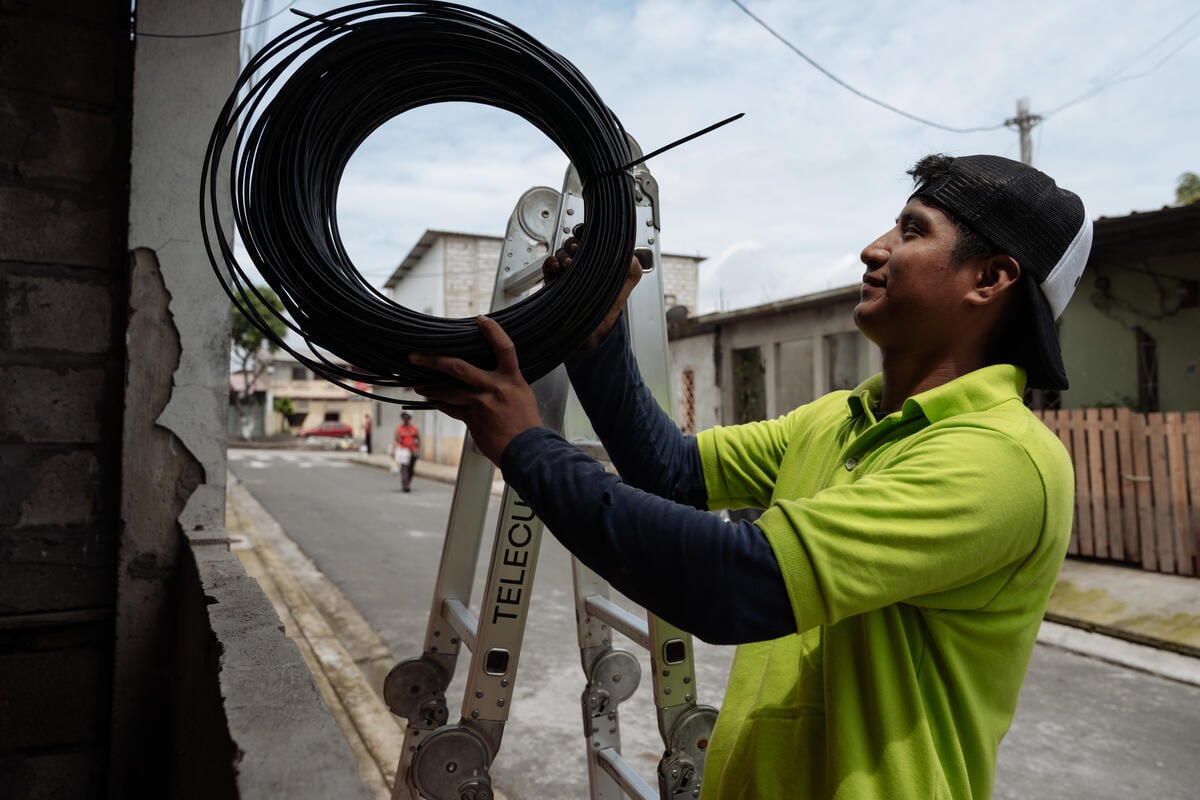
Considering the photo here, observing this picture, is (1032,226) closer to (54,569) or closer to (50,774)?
(54,569)

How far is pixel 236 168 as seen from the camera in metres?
1.45

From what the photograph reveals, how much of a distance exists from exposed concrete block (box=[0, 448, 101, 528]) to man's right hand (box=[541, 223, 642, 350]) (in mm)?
1939

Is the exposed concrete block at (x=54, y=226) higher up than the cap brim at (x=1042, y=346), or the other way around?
the exposed concrete block at (x=54, y=226)

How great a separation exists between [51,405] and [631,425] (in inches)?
79.1

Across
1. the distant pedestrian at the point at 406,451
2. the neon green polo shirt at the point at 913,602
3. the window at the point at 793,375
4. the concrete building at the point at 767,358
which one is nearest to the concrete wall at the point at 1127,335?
the concrete building at the point at 767,358

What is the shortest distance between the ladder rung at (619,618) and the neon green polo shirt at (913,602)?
64 cm

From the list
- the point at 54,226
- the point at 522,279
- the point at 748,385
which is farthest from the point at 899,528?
the point at 748,385

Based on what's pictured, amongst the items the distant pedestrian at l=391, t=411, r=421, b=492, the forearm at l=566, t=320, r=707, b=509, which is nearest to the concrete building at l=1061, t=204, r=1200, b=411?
the forearm at l=566, t=320, r=707, b=509


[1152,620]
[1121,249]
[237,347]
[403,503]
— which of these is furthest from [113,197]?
[237,347]

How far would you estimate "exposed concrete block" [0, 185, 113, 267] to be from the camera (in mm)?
2660

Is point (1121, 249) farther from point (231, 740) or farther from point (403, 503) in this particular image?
point (403, 503)

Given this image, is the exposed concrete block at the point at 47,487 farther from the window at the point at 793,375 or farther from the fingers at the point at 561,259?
the window at the point at 793,375

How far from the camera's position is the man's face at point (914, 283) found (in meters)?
1.38

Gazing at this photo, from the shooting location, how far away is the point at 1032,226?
53.1 inches
